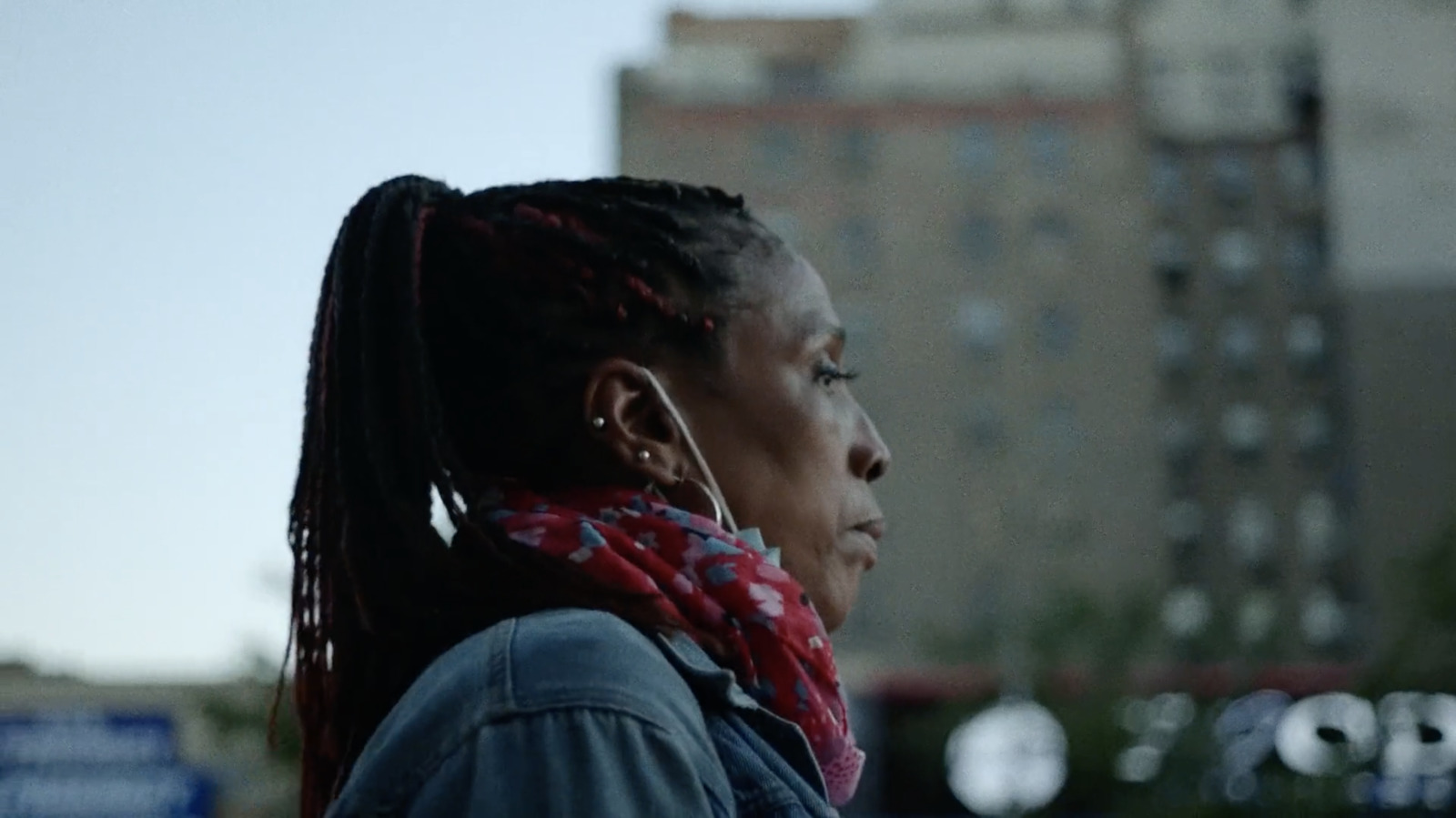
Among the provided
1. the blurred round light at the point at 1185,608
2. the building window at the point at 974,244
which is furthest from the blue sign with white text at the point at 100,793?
the building window at the point at 974,244

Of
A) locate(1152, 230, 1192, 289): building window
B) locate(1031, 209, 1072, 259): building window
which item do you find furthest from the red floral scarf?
locate(1152, 230, 1192, 289): building window

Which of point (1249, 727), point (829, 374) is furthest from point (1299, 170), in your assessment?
point (829, 374)

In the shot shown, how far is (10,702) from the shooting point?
23.9m

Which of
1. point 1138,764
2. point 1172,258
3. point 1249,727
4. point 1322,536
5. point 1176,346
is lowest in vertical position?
point 1322,536

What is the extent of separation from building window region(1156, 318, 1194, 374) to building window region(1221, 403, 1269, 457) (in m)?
1.66

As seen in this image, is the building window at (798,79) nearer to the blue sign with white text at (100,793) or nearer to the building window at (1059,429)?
the building window at (1059,429)

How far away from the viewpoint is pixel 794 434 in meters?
1.67

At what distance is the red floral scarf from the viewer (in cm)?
146

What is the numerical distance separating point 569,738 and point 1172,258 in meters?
50.1

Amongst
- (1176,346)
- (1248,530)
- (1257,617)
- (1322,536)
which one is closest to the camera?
(1257,617)

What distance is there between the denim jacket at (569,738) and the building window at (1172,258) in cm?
4912

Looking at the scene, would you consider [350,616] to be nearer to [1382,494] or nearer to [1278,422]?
[1382,494]

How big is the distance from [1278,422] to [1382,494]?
20.2ft

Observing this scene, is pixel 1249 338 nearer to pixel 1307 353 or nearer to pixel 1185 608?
pixel 1307 353
